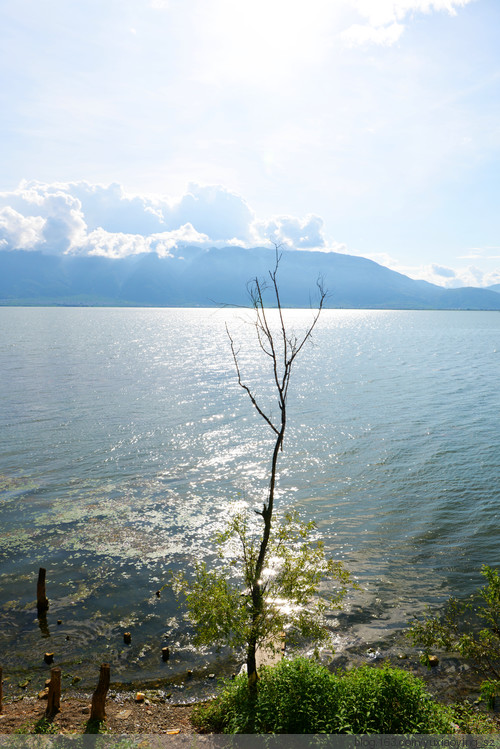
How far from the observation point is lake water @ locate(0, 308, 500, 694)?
25.2m

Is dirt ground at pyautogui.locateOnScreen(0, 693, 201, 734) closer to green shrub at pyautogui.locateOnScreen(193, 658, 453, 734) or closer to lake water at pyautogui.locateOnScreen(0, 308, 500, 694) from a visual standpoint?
green shrub at pyautogui.locateOnScreen(193, 658, 453, 734)

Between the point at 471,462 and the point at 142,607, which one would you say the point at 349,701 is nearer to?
the point at 142,607

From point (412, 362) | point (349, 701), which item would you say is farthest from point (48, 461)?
point (412, 362)

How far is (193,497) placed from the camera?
40906 millimetres

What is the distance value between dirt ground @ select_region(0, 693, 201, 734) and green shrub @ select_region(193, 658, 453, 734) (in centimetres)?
188

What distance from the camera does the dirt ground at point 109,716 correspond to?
16.5 metres

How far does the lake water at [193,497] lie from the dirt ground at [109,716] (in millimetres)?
2325

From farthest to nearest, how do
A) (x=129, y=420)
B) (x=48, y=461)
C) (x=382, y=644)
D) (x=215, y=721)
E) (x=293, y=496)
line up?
(x=129, y=420)
(x=48, y=461)
(x=293, y=496)
(x=382, y=644)
(x=215, y=721)

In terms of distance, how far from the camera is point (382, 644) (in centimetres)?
2344

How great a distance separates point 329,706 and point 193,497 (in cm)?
2709

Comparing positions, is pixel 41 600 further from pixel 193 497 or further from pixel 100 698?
pixel 193 497

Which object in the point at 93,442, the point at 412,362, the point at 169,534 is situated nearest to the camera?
the point at 169,534

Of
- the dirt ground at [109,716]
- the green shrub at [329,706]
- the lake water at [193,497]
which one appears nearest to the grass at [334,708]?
the green shrub at [329,706]

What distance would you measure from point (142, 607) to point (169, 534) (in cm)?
794
